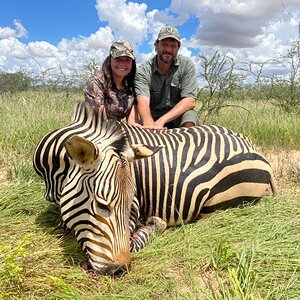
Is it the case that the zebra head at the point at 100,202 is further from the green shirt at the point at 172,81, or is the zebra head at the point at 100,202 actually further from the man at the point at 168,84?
the green shirt at the point at 172,81

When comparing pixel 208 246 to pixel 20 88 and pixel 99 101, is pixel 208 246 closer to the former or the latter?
pixel 99 101

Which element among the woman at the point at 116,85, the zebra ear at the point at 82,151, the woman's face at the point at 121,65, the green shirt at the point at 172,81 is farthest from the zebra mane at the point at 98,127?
the green shirt at the point at 172,81

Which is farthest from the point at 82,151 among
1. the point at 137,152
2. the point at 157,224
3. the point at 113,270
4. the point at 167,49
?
the point at 167,49

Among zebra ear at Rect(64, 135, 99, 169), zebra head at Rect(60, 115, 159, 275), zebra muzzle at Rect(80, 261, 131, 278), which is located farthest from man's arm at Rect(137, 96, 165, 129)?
zebra muzzle at Rect(80, 261, 131, 278)

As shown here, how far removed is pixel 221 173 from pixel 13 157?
8.52ft

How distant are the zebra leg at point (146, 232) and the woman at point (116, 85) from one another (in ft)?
4.60

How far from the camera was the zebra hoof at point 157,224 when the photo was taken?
2.68m

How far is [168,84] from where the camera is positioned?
4.39 m

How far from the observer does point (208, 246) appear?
2.32m

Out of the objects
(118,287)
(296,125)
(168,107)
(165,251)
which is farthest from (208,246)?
(296,125)

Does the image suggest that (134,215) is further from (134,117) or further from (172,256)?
(134,117)

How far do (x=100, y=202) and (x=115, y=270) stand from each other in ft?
1.11

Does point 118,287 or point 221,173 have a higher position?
point 221,173

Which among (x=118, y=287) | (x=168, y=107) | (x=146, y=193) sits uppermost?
(x=168, y=107)
